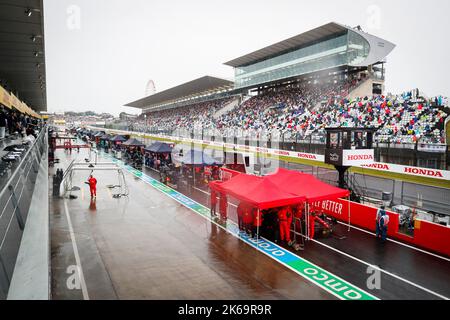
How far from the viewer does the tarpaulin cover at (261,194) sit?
10.5 meters

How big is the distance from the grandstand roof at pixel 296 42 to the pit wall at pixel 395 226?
2353cm

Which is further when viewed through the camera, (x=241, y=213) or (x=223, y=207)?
(x=223, y=207)

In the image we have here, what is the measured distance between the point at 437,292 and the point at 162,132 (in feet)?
123

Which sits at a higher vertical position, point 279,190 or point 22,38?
point 22,38

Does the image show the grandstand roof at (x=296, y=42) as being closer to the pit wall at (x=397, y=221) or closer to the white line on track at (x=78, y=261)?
the pit wall at (x=397, y=221)

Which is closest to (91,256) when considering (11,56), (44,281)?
(44,281)

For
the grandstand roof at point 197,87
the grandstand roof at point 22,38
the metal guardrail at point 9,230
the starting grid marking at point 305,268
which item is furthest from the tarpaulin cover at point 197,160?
the grandstand roof at point 197,87

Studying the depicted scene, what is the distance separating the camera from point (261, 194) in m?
10.8

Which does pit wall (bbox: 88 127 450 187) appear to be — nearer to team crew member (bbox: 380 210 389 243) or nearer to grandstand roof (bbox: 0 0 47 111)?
team crew member (bbox: 380 210 389 243)

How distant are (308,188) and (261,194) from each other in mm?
2215

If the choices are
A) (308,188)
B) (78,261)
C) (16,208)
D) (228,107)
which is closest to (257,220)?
(308,188)

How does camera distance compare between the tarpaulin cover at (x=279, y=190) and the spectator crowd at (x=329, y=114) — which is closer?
the tarpaulin cover at (x=279, y=190)

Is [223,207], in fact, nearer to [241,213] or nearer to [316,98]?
[241,213]

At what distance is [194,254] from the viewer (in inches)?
392
